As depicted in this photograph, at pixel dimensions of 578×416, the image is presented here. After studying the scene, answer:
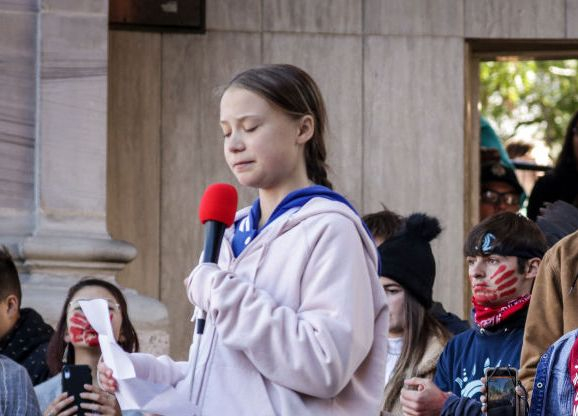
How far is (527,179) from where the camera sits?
36.8 ft

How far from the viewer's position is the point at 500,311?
5.84m

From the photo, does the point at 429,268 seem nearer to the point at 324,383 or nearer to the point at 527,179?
the point at 324,383

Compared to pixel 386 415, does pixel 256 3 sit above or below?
above

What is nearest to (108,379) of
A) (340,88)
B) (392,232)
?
(392,232)

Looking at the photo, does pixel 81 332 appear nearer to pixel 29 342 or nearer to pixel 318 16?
pixel 29 342

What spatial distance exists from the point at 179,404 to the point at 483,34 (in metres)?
5.31

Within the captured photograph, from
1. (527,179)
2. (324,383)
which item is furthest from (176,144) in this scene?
(324,383)

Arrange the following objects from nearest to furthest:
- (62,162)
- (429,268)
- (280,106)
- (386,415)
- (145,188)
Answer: (280,106) → (386,415) → (429,268) → (62,162) → (145,188)

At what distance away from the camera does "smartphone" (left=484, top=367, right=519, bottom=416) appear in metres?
4.71

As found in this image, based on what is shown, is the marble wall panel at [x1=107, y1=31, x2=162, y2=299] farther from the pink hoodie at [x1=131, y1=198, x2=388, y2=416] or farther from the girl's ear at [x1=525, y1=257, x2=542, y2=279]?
the pink hoodie at [x1=131, y1=198, x2=388, y2=416]

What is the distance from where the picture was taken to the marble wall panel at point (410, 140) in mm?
8742

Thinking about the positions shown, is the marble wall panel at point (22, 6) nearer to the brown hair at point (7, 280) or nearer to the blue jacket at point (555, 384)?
the brown hair at point (7, 280)

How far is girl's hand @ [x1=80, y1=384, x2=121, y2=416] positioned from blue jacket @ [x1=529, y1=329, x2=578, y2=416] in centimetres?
132

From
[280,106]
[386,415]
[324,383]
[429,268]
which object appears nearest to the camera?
[324,383]
